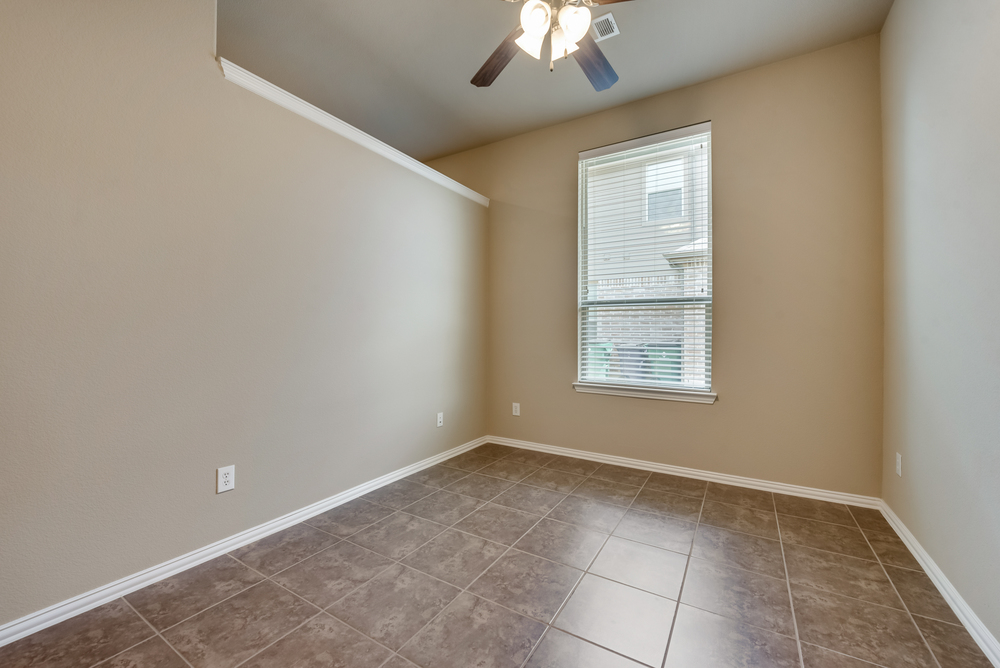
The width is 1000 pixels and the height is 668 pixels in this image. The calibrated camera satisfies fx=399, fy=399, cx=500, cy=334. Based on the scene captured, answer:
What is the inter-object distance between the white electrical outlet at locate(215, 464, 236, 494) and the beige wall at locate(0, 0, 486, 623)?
0.11ft

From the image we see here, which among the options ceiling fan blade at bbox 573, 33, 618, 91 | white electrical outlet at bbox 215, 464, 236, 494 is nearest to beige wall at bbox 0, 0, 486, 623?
white electrical outlet at bbox 215, 464, 236, 494

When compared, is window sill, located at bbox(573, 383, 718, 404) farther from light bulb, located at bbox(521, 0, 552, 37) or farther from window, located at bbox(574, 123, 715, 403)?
light bulb, located at bbox(521, 0, 552, 37)

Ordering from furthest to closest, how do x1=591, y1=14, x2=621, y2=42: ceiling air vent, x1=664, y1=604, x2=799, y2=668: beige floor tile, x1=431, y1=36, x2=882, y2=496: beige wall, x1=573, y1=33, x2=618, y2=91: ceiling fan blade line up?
x1=431, y1=36, x2=882, y2=496: beige wall, x1=591, y1=14, x2=621, y2=42: ceiling air vent, x1=573, y1=33, x2=618, y2=91: ceiling fan blade, x1=664, y1=604, x2=799, y2=668: beige floor tile

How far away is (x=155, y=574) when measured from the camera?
1691 mm

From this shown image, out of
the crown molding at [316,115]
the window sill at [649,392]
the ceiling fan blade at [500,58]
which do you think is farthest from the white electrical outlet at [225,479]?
the window sill at [649,392]

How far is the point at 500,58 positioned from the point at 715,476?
117 inches

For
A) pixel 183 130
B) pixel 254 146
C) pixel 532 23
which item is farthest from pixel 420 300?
pixel 532 23

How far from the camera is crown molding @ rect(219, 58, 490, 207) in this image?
6.51ft

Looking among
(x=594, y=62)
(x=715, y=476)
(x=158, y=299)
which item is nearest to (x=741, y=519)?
(x=715, y=476)

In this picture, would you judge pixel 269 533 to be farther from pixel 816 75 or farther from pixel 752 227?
pixel 816 75

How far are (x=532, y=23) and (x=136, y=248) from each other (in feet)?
6.15

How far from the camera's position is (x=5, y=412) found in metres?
1.36

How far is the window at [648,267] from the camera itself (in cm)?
296

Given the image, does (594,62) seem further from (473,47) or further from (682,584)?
(682,584)
